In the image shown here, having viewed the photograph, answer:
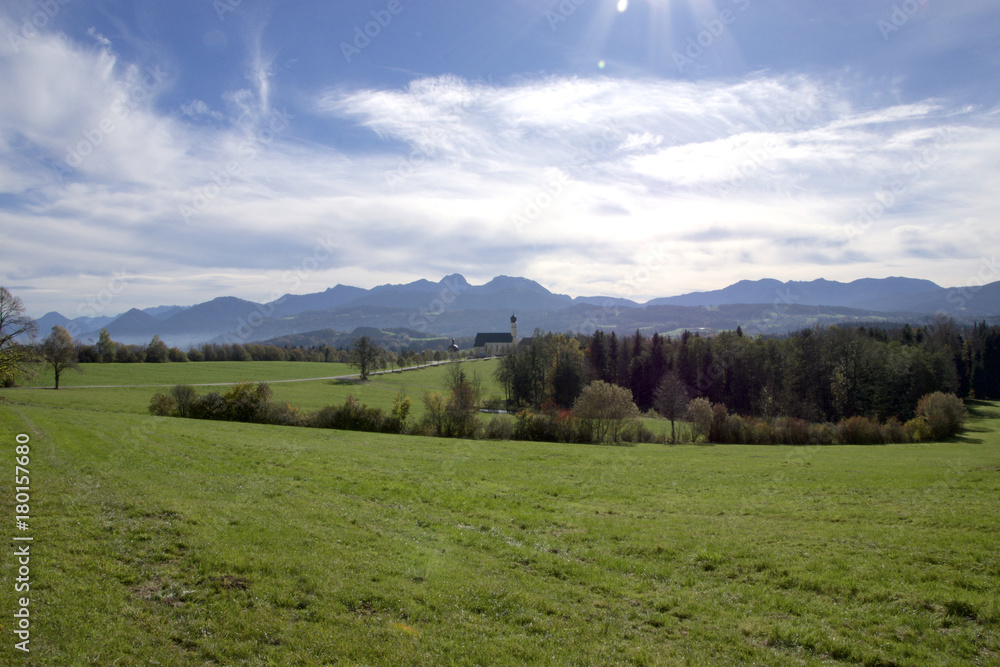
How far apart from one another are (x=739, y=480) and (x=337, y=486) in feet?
68.6

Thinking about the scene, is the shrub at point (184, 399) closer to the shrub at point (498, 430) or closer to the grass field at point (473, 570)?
the grass field at point (473, 570)

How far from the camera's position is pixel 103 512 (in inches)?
456

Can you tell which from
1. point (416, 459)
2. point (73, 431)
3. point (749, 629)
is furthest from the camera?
point (416, 459)

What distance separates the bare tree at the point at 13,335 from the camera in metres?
40.0

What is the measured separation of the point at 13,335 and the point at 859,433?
276 feet

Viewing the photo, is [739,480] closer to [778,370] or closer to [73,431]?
[73,431]

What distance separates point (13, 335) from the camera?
41.1 metres

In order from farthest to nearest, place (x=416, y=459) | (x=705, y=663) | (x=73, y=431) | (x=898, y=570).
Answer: (x=416, y=459) < (x=73, y=431) < (x=898, y=570) < (x=705, y=663)

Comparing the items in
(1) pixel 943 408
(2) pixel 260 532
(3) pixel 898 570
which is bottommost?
(1) pixel 943 408

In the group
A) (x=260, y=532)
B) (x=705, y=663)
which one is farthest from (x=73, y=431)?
(x=705, y=663)

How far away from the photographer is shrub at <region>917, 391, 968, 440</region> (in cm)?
5512

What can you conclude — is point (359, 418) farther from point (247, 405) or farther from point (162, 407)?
point (162, 407)

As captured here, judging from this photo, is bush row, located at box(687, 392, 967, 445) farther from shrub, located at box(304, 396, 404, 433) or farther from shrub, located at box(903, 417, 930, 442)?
shrub, located at box(304, 396, 404, 433)

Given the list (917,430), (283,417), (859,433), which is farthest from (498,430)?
(917,430)
